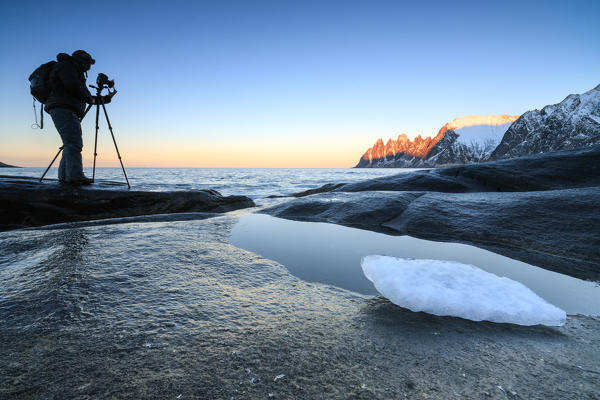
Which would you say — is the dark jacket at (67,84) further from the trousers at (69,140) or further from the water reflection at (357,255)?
the water reflection at (357,255)

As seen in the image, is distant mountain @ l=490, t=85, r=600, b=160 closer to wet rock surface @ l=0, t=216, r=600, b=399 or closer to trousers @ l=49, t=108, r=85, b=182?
wet rock surface @ l=0, t=216, r=600, b=399

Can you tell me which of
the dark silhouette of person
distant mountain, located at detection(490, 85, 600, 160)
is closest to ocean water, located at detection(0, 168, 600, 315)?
the dark silhouette of person

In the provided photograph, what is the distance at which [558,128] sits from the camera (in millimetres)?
138500

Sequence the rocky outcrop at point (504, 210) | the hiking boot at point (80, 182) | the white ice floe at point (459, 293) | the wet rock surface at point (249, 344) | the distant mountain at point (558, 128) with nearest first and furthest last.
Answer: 1. the wet rock surface at point (249, 344)
2. the white ice floe at point (459, 293)
3. the rocky outcrop at point (504, 210)
4. the hiking boot at point (80, 182)
5. the distant mountain at point (558, 128)

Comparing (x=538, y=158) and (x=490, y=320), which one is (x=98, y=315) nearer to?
(x=490, y=320)

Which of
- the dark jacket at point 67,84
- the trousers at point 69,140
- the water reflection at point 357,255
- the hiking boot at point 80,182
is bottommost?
the water reflection at point 357,255

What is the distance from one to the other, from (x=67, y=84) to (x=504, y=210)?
844 centimetres

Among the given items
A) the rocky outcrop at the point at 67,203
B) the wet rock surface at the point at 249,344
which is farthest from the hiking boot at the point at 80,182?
the wet rock surface at the point at 249,344

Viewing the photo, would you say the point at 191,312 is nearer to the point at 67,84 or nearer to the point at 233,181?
the point at 67,84

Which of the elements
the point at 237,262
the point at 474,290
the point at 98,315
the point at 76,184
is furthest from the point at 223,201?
the point at 474,290

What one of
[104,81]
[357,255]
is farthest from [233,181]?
[357,255]

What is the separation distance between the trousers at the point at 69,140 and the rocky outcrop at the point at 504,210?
14.5ft

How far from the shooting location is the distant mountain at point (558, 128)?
409 feet

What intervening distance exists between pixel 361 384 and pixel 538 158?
8.41 meters
